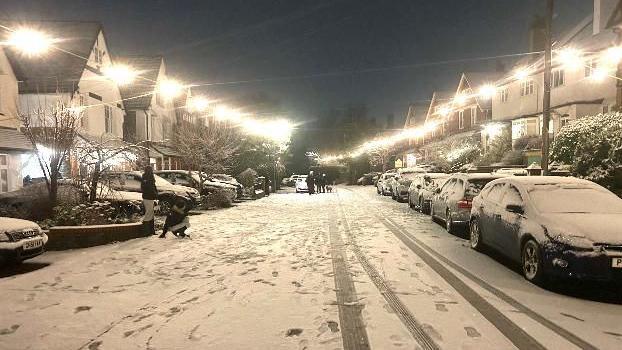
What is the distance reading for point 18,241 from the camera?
8055mm

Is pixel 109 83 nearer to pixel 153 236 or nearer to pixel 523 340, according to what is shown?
pixel 153 236

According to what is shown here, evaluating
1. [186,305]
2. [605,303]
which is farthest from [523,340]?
[186,305]

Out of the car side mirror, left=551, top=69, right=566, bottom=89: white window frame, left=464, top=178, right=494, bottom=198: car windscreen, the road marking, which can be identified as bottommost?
the road marking

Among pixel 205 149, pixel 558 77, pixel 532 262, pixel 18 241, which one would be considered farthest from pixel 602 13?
pixel 18 241

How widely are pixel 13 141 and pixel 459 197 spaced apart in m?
18.6

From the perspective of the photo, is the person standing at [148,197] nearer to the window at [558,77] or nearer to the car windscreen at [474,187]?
the car windscreen at [474,187]

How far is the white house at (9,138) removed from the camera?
65.6ft

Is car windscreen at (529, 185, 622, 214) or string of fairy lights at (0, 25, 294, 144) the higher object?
string of fairy lights at (0, 25, 294, 144)

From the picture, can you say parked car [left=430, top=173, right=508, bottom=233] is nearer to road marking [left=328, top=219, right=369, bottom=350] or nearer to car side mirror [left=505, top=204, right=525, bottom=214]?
car side mirror [left=505, top=204, right=525, bottom=214]

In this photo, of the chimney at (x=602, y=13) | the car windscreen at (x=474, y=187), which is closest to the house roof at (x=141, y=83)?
the car windscreen at (x=474, y=187)

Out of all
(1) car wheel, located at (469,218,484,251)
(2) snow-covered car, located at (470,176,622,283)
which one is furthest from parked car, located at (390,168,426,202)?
(2) snow-covered car, located at (470,176,622,283)

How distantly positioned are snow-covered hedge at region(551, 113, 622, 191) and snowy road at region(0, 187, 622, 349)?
9628 mm

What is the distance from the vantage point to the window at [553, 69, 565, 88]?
31500 mm

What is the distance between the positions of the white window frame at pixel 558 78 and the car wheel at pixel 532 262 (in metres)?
28.3
